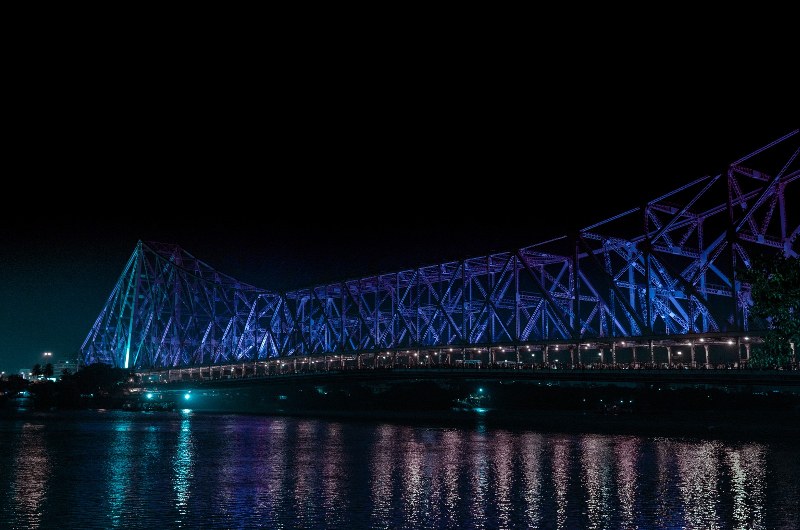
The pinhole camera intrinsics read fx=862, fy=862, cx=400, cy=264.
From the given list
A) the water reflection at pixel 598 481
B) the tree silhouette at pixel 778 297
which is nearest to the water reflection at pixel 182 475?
the water reflection at pixel 598 481

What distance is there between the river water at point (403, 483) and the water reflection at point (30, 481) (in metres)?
0.09

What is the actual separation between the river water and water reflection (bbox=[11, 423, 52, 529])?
9 cm

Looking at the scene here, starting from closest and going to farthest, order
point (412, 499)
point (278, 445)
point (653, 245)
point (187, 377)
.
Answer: point (412, 499) < point (278, 445) < point (653, 245) < point (187, 377)

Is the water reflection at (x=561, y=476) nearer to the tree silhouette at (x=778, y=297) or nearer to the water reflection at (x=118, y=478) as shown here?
the tree silhouette at (x=778, y=297)

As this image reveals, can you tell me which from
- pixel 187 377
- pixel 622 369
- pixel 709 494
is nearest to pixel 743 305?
pixel 622 369

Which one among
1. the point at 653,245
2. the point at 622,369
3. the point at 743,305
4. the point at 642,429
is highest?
the point at 653,245

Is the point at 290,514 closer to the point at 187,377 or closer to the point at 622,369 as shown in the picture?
the point at 622,369

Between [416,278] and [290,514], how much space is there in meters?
94.7

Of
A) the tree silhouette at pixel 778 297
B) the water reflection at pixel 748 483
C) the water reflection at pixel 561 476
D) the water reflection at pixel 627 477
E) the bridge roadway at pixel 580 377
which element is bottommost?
the water reflection at pixel 748 483

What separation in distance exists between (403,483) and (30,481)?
14.7 m

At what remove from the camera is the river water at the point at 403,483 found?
81.1 feet

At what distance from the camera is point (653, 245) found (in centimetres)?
8588

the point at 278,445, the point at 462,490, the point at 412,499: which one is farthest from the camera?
the point at 278,445

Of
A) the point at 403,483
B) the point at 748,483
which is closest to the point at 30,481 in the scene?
the point at 403,483
